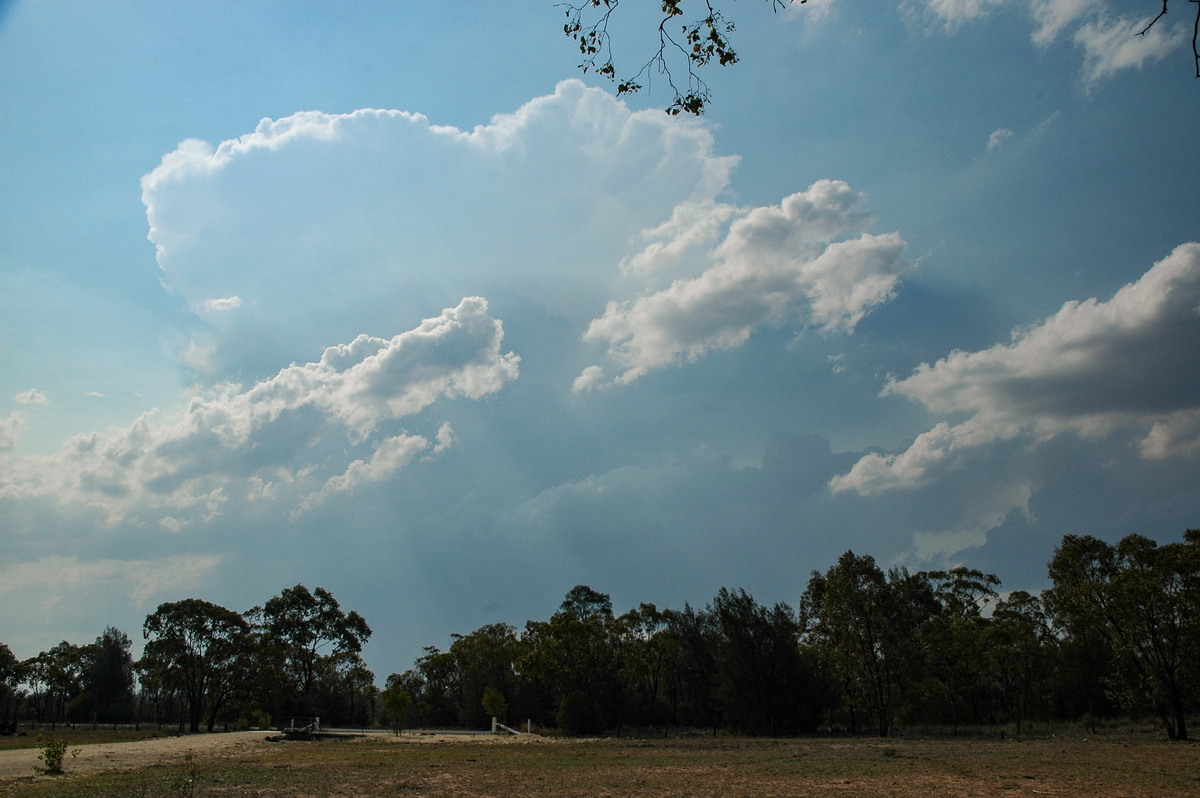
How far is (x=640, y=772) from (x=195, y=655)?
5702cm

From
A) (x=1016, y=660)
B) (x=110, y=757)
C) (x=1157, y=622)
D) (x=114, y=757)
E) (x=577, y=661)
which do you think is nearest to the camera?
(x=110, y=757)

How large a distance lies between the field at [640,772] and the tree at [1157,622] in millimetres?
2645

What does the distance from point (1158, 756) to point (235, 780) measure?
3002cm

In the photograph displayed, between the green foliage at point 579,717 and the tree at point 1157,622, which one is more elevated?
the tree at point 1157,622

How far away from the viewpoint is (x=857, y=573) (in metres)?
52.1

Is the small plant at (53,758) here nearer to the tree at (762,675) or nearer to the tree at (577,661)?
→ the tree at (577,661)

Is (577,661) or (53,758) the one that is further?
(577,661)

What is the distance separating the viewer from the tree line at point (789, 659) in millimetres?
36375

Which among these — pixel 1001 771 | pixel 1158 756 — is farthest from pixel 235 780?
pixel 1158 756

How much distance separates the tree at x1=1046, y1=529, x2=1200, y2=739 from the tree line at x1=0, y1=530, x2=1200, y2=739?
0.09 meters

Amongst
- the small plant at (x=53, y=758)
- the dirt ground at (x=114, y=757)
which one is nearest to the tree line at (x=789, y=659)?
the dirt ground at (x=114, y=757)

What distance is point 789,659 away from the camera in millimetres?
56312

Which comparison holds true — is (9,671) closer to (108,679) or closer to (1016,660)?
(108,679)

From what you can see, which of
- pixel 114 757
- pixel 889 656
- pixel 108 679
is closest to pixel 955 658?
pixel 889 656
